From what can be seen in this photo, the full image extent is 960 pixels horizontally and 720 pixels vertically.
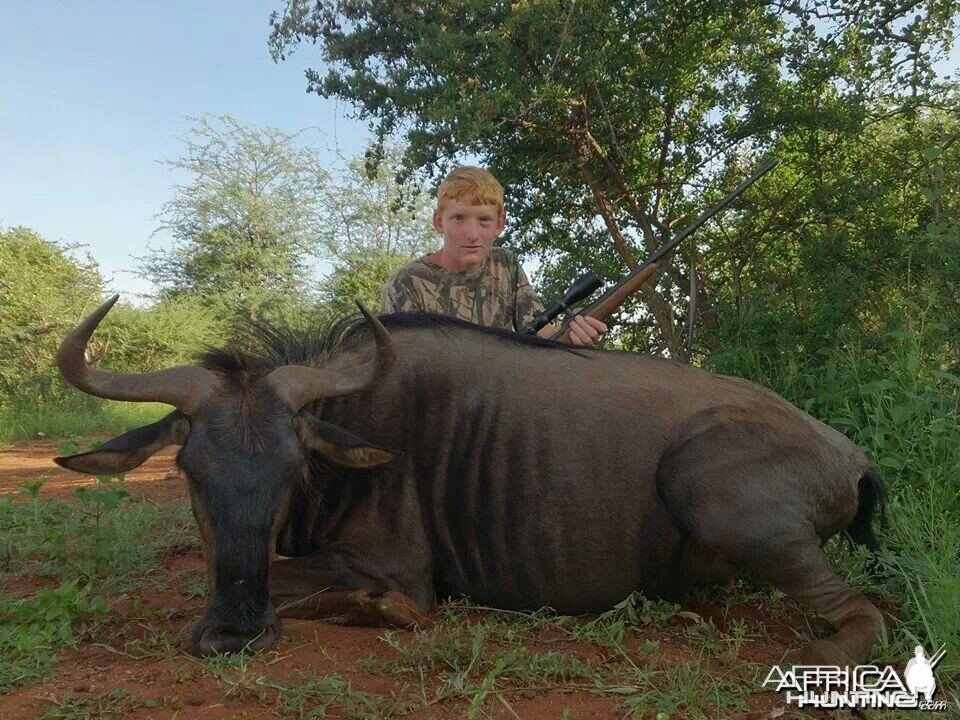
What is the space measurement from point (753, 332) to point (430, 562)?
372 centimetres

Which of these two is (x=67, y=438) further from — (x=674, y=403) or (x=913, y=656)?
(x=913, y=656)

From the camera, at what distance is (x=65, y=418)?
38.4ft

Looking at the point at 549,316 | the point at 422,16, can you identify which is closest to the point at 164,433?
the point at 549,316

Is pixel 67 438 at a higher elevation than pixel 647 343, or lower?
lower

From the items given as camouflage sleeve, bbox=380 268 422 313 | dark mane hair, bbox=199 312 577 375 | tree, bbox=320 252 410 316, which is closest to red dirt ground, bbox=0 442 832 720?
dark mane hair, bbox=199 312 577 375

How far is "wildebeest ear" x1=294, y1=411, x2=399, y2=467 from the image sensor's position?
3127 millimetres

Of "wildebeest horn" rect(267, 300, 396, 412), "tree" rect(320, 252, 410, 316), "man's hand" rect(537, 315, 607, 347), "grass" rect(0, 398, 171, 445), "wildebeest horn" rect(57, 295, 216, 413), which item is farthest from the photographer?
"tree" rect(320, 252, 410, 316)

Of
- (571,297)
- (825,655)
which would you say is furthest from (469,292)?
(825,655)

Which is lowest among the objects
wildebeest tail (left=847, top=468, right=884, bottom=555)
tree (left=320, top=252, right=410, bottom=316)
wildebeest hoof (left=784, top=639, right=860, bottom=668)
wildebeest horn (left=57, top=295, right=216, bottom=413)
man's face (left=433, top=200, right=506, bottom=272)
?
wildebeest hoof (left=784, top=639, right=860, bottom=668)

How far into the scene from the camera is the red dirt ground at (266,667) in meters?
2.46

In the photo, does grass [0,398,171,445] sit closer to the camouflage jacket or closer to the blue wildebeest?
the camouflage jacket

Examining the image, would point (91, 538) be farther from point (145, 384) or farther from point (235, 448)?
point (235, 448)

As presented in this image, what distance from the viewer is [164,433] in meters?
3.07

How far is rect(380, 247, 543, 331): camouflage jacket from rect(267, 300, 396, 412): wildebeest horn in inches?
83.3
